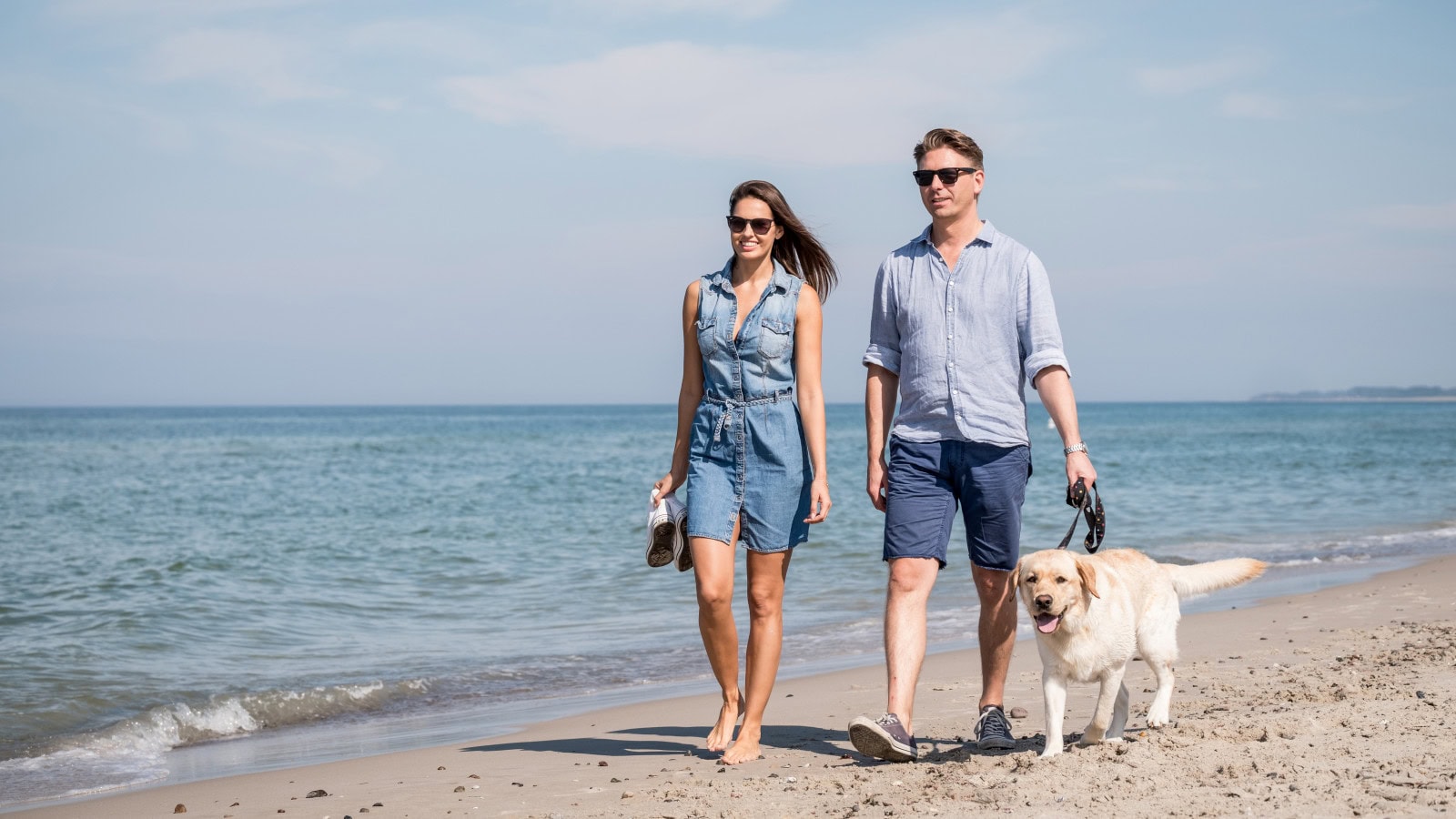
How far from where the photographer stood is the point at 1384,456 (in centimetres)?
3094

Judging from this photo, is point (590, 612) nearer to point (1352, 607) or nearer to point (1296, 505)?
point (1352, 607)

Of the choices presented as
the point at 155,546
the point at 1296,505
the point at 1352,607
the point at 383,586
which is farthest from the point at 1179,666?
the point at 1296,505

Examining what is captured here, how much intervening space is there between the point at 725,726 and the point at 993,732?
1.03m

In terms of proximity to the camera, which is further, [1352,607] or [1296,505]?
[1296,505]

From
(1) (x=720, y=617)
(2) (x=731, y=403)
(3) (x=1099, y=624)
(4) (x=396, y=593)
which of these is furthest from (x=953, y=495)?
(4) (x=396, y=593)

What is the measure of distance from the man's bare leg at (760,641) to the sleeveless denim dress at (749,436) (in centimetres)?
8

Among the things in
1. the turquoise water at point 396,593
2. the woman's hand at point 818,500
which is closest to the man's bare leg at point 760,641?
the woman's hand at point 818,500

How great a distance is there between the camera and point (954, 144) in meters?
4.16

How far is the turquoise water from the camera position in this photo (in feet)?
21.2

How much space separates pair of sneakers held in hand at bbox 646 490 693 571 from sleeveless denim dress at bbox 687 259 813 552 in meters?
0.16

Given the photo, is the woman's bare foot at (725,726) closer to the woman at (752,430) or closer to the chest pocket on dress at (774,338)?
the woman at (752,430)

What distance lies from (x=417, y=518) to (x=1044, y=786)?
1559 centimetres

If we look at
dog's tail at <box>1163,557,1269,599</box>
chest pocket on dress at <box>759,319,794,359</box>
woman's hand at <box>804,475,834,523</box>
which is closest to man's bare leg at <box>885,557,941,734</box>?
woman's hand at <box>804,475,834,523</box>

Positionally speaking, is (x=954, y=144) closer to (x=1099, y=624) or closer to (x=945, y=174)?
(x=945, y=174)
